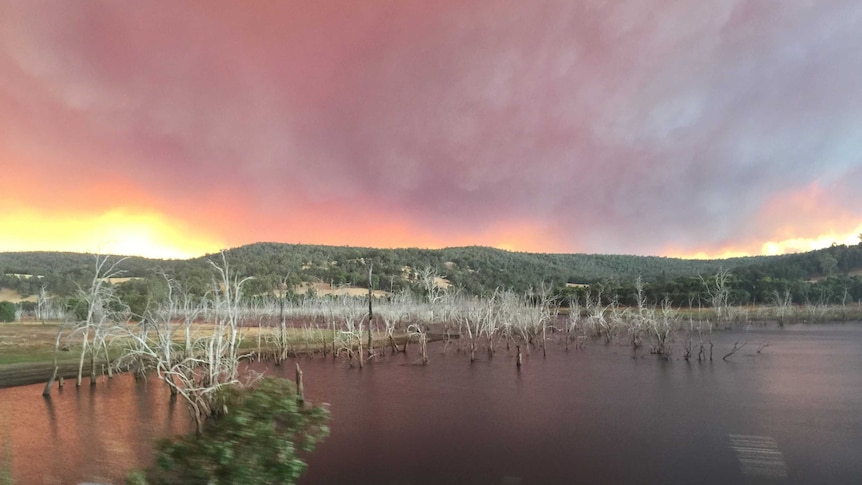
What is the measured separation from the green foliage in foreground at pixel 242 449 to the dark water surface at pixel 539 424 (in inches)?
318

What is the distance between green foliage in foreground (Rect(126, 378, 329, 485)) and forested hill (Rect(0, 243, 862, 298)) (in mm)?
64615

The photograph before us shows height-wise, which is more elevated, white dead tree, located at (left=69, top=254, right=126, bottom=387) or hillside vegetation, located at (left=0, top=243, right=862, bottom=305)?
hillside vegetation, located at (left=0, top=243, right=862, bottom=305)

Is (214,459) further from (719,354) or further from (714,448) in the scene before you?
(719,354)

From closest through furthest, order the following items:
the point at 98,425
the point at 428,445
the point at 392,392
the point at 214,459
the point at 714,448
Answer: the point at 214,459 → the point at 714,448 → the point at 428,445 → the point at 98,425 → the point at 392,392

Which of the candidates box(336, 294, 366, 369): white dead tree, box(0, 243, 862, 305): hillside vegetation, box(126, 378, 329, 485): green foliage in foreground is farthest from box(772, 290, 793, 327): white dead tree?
box(126, 378, 329, 485): green foliage in foreground

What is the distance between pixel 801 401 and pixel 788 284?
63.1 m

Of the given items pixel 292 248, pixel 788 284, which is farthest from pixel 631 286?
pixel 292 248

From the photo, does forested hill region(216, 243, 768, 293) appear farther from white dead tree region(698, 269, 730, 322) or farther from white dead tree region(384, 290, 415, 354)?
white dead tree region(384, 290, 415, 354)

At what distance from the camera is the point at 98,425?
20297 mm

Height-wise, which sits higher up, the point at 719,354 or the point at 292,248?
the point at 292,248

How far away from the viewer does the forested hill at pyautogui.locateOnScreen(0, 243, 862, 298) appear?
86.3 meters

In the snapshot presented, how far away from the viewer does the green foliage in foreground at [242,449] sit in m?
6.06

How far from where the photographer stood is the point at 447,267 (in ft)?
426

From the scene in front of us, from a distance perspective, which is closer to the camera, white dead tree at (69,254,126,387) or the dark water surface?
the dark water surface
